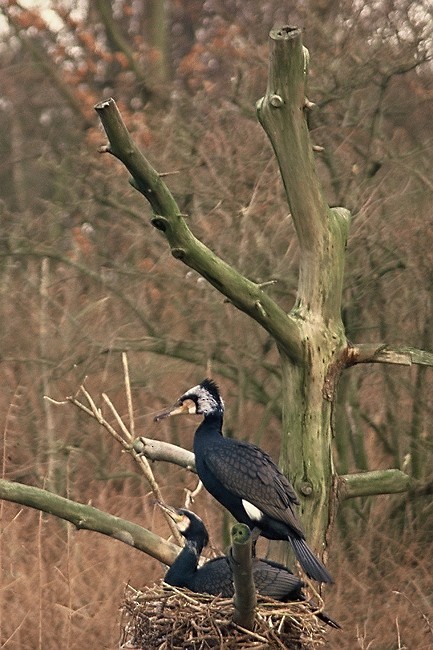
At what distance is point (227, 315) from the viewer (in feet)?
38.2

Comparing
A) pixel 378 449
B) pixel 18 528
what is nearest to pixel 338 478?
pixel 18 528

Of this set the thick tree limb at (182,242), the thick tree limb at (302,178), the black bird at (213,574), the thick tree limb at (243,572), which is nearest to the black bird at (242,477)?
the black bird at (213,574)

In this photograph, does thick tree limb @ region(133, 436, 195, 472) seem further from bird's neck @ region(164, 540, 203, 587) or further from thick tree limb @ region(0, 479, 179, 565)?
bird's neck @ region(164, 540, 203, 587)

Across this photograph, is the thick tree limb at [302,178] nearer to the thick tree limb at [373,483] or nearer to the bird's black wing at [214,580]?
the thick tree limb at [373,483]

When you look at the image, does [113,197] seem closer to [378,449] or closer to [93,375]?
[93,375]

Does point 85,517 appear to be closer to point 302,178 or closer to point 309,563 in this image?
point 309,563

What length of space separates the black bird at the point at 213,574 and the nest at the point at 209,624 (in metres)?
0.08

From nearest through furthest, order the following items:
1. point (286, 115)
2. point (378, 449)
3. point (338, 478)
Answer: point (286, 115), point (338, 478), point (378, 449)

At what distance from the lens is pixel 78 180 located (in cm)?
1190

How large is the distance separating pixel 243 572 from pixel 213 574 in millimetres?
1273

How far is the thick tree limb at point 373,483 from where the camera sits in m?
7.11

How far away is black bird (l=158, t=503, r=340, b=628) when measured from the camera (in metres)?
5.43

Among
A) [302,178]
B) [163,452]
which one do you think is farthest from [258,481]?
[302,178]

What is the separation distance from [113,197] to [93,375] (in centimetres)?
174
